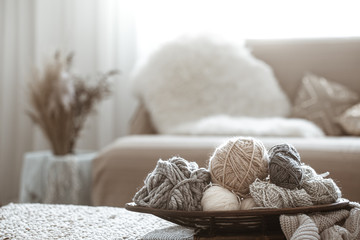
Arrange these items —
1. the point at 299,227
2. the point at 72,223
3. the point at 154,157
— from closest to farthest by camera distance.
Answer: the point at 299,227 < the point at 72,223 < the point at 154,157

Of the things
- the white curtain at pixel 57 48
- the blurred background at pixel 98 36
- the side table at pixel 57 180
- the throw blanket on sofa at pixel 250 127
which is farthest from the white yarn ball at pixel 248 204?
the white curtain at pixel 57 48

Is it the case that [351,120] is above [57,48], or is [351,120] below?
below

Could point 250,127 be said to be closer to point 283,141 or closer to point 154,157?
point 283,141

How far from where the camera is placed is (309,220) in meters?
0.86

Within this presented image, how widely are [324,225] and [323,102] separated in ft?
4.89

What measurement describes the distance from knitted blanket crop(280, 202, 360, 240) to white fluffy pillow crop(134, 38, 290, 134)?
4.80ft

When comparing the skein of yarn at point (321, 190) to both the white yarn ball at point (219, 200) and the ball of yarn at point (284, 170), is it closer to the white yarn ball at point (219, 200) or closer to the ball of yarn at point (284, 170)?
the ball of yarn at point (284, 170)

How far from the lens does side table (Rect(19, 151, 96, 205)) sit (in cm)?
213

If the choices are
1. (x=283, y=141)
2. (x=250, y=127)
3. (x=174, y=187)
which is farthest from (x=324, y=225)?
(x=250, y=127)

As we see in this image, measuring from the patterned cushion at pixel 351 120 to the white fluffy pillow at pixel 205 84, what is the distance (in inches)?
11.7

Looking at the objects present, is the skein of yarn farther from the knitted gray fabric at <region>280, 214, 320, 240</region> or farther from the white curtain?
the white curtain

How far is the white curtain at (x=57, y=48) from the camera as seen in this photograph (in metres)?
3.07

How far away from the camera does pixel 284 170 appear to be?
2.96 ft

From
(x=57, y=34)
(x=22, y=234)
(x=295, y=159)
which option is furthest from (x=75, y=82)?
(x=295, y=159)
